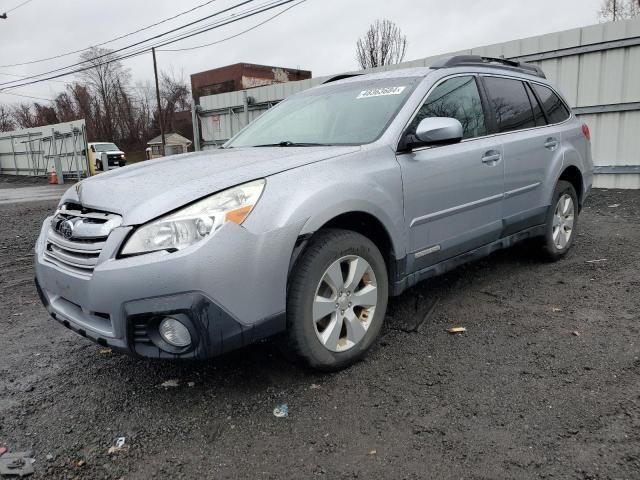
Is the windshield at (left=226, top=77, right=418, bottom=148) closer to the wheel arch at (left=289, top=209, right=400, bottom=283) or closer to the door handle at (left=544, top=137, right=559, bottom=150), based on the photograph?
the wheel arch at (left=289, top=209, right=400, bottom=283)

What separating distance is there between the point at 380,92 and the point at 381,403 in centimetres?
206

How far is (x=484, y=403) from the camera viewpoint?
2371 mm

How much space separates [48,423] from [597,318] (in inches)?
134

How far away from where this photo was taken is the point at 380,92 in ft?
11.0

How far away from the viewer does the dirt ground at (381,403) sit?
2.00 meters

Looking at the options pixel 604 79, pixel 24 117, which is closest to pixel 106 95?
pixel 24 117

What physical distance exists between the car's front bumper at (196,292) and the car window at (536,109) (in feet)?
9.76

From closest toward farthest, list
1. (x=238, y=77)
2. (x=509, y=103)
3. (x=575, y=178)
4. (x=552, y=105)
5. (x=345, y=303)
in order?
(x=345, y=303), (x=509, y=103), (x=552, y=105), (x=575, y=178), (x=238, y=77)

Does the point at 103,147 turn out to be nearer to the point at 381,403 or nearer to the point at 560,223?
the point at 560,223

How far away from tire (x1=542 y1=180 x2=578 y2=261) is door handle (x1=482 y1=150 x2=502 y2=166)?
3.32 feet

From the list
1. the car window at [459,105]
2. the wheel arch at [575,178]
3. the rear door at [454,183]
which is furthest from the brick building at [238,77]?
the rear door at [454,183]

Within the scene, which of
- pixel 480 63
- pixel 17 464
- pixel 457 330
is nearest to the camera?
pixel 17 464

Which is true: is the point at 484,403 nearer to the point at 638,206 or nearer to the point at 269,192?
the point at 269,192

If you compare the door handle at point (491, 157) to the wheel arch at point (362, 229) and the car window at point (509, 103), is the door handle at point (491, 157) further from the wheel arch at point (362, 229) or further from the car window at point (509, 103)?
the wheel arch at point (362, 229)
